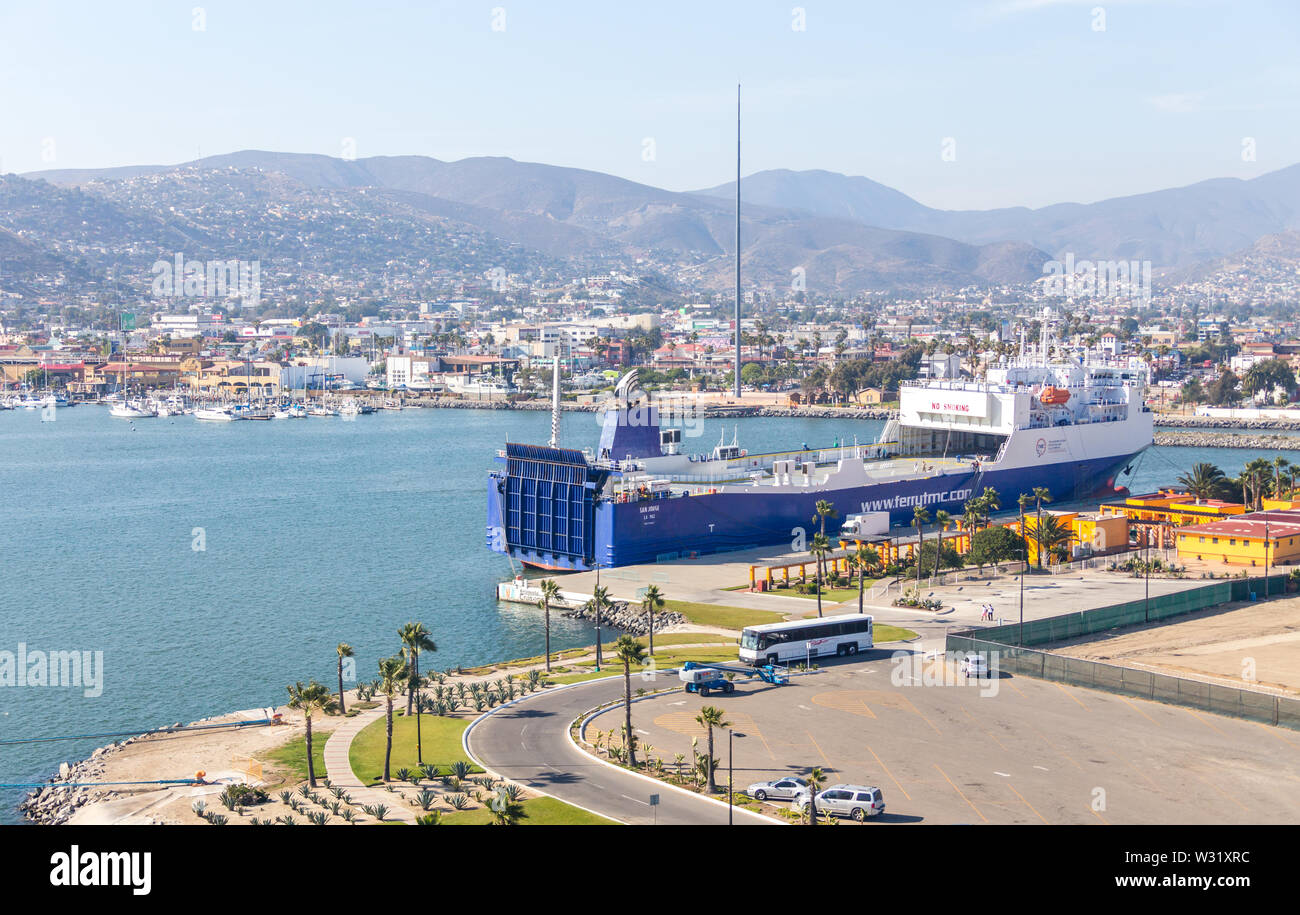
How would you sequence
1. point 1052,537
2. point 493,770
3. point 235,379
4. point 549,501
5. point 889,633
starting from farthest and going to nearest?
point 235,379
point 549,501
point 1052,537
point 889,633
point 493,770

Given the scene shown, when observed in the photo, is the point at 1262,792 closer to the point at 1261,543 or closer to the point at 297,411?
the point at 1261,543

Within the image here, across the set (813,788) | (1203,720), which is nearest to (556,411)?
(1203,720)

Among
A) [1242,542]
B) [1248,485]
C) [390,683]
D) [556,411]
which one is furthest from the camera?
[1248,485]

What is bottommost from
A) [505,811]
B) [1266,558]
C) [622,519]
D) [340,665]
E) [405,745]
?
[405,745]

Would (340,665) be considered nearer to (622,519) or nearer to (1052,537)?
(622,519)

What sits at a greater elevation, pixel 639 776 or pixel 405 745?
pixel 639 776

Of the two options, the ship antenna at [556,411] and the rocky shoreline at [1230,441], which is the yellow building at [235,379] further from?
the ship antenna at [556,411]

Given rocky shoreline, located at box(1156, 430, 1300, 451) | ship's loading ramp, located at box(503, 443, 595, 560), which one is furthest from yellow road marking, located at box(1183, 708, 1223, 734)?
rocky shoreline, located at box(1156, 430, 1300, 451)
